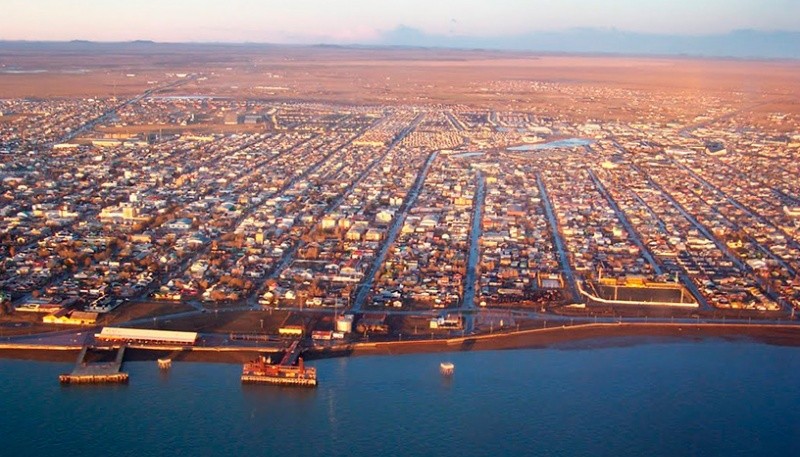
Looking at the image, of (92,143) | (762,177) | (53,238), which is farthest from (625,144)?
(53,238)

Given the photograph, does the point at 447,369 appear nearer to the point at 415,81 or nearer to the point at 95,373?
the point at 95,373

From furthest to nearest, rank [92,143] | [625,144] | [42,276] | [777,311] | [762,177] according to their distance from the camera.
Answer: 1. [625,144]
2. [92,143]
3. [762,177]
4. [42,276]
5. [777,311]

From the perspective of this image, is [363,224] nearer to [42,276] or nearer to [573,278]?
[573,278]

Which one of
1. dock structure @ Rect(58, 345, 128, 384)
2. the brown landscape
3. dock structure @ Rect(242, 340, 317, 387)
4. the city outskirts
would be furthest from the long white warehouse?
the brown landscape

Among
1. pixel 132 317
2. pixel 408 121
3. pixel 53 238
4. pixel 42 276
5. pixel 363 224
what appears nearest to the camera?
pixel 132 317

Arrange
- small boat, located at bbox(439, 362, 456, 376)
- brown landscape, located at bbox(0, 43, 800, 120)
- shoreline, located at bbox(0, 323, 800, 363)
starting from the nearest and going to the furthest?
small boat, located at bbox(439, 362, 456, 376)
shoreline, located at bbox(0, 323, 800, 363)
brown landscape, located at bbox(0, 43, 800, 120)

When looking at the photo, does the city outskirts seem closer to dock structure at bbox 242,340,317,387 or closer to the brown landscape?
dock structure at bbox 242,340,317,387

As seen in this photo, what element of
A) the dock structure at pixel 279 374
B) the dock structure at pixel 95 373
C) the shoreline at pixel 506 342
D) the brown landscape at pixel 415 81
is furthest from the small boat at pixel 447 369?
the brown landscape at pixel 415 81
